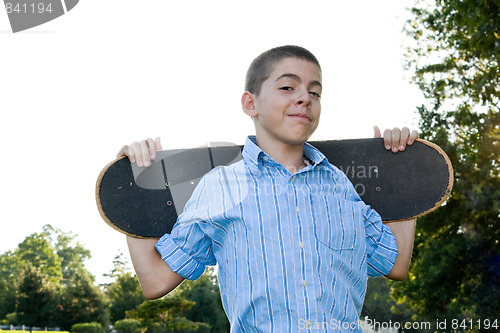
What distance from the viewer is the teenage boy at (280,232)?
1.84 metres

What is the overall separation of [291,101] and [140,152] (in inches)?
27.4

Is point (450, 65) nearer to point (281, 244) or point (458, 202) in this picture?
point (458, 202)

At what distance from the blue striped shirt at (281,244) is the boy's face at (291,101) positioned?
4.7 inches

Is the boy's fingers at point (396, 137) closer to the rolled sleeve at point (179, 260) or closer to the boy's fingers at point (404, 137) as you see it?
the boy's fingers at point (404, 137)

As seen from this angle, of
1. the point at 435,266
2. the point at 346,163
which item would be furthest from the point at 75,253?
the point at 346,163

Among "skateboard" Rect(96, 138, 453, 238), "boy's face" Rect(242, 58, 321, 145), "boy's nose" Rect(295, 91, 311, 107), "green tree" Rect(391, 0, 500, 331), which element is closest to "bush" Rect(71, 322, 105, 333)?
"green tree" Rect(391, 0, 500, 331)

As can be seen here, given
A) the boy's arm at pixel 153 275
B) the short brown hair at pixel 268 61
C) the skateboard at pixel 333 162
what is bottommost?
the boy's arm at pixel 153 275

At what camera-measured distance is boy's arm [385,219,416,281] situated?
2281mm

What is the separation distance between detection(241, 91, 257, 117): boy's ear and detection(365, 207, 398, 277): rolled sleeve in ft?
2.01

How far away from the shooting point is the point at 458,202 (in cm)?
1869

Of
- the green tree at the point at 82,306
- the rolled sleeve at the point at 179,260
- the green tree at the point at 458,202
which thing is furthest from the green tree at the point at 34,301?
the rolled sleeve at the point at 179,260

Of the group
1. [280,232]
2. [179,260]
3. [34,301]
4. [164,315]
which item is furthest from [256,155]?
[34,301]

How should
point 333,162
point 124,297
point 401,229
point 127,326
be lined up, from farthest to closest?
point 124,297 < point 127,326 < point 333,162 < point 401,229

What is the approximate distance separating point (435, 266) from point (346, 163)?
16.4 metres
